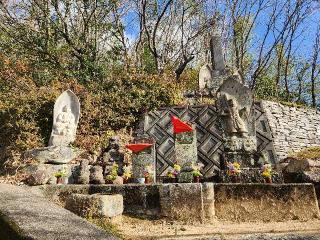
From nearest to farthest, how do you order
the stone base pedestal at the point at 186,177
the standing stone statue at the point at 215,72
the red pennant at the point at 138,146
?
the stone base pedestal at the point at 186,177 < the red pennant at the point at 138,146 < the standing stone statue at the point at 215,72

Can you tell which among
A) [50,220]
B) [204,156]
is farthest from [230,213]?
[204,156]

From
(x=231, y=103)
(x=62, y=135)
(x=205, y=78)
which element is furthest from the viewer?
(x=205, y=78)

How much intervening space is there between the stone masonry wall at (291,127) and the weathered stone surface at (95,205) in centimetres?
758

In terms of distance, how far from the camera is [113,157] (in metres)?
7.35

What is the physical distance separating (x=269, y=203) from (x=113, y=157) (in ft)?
11.5

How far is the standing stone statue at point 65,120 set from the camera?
9.61 m

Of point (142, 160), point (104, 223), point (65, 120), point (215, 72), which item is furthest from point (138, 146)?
point (215, 72)

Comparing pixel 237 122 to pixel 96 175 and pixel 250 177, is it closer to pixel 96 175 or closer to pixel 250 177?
pixel 250 177

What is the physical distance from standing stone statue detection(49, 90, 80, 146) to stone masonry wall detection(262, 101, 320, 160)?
6.31 metres

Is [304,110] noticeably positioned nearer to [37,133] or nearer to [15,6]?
[37,133]

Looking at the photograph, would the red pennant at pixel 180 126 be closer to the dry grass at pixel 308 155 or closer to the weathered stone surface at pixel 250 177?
the weathered stone surface at pixel 250 177

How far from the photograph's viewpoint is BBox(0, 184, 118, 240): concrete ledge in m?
2.10

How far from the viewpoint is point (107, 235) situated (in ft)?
7.06

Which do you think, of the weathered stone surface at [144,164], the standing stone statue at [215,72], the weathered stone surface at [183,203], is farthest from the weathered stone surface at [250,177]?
the standing stone statue at [215,72]
